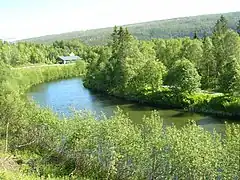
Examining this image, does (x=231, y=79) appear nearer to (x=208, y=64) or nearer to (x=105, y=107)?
(x=208, y=64)

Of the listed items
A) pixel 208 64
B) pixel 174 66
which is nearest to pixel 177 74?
pixel 174 66

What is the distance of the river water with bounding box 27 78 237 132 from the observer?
50.6 metres

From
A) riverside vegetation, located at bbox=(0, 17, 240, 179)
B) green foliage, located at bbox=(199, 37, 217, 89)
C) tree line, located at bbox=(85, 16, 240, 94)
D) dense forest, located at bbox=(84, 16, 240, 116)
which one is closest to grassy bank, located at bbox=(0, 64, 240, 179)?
riverside vegetation, located at bbox=(0, 17, 240, 179)

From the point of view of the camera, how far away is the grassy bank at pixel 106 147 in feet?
74.6

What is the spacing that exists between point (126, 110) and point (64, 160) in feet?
103

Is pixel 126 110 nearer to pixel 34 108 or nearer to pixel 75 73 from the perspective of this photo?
pixel 34 108

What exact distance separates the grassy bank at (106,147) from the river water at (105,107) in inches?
255

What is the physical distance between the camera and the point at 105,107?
6425 centimetres

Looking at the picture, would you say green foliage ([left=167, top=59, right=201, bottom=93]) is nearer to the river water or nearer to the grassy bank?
the river water

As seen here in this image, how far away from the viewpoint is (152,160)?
25562 mm

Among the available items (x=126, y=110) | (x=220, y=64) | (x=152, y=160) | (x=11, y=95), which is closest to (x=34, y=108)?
(x=11, y=95)

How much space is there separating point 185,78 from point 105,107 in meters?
14.7

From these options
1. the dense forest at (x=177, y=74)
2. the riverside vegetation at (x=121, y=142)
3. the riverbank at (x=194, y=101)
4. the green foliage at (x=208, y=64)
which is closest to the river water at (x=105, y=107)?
the riverbank at (x=194, y=101)

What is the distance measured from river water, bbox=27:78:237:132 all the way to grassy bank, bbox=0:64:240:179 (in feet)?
21.3
